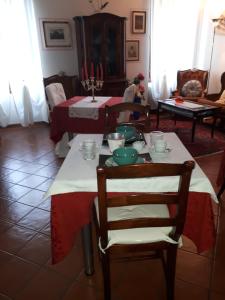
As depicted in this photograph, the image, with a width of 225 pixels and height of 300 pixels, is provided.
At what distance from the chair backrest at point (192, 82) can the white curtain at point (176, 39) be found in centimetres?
56

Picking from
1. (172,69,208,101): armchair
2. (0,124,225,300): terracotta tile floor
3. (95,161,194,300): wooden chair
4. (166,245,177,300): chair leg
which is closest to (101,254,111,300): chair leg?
(95,161,194,300): wooden chair

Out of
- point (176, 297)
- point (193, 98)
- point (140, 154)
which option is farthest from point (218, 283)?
point (193, 98)

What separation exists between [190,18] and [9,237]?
507 cm

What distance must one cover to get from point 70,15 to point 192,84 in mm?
Answer: 2534

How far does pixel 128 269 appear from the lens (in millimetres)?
1578

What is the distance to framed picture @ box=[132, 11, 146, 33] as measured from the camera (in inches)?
187

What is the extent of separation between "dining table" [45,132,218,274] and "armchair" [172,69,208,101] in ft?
11.1

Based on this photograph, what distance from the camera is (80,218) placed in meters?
1.28

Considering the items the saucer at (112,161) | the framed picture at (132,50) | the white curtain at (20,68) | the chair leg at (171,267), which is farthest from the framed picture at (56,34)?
the chair leg at (171,267)

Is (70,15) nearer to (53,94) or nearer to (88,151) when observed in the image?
(53,94)

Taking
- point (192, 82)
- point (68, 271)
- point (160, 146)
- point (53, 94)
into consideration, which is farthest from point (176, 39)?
point (68, 271)

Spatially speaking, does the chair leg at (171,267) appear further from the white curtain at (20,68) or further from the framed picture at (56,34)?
the framed picture at (56,34)

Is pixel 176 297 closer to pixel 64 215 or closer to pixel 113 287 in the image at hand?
pixel 113 287

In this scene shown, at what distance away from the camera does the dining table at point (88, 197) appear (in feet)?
3.85
